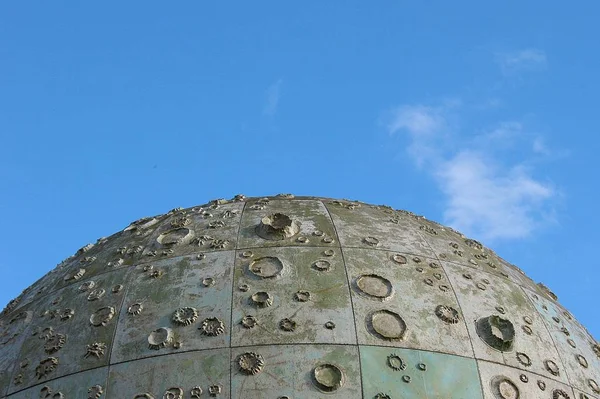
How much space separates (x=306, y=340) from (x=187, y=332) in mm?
1958

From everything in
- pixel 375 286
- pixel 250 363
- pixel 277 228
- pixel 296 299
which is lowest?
pixel 250 363

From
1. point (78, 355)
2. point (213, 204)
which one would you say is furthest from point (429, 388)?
point (213, 204)

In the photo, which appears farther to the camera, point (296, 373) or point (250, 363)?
point (250, 363)

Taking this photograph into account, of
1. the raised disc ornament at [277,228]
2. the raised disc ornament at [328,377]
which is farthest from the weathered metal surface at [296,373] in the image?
the raised disc ornament at [277,228]

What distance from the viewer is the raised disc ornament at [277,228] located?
17.1m

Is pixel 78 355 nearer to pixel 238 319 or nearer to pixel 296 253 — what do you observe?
pixel 238 319

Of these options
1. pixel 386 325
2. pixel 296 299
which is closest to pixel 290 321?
pixel 296 299

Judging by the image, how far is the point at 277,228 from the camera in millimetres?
17156

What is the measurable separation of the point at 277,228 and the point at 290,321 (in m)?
2.62

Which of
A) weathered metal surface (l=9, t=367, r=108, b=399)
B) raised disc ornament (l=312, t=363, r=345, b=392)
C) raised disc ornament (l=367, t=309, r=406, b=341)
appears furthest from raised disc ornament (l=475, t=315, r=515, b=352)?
weathered metal surface (l=9, t=367, r=108, b=399)

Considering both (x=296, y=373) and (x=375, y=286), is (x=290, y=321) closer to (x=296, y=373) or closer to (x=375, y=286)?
(x=296, y=373)

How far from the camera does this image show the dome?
14359 millimetres

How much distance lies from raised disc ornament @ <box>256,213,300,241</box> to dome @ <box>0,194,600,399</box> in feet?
0.09

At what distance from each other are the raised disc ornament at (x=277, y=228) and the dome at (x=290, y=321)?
3 cm
